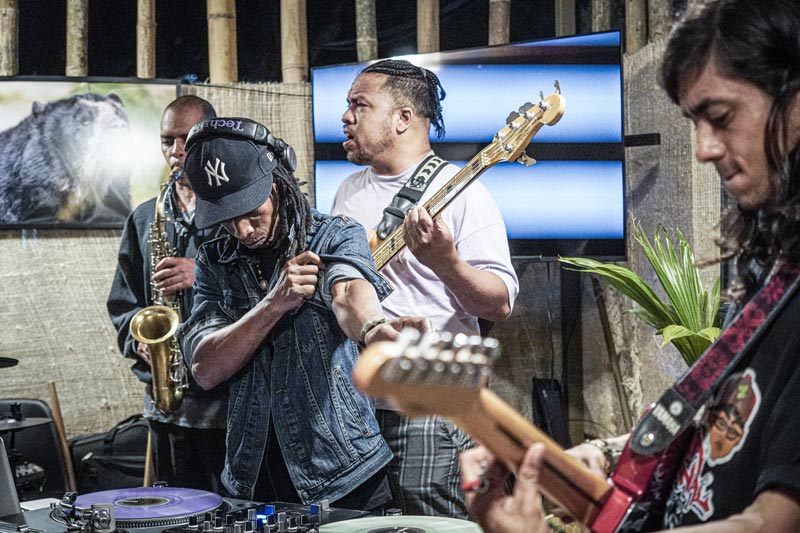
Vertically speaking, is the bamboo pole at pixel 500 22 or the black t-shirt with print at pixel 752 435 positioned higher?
the bamboo pole at pixel 500 22

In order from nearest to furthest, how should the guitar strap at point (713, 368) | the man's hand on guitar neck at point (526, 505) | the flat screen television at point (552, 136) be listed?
1. the man's hand on guitar neck at point (526, 505)
2. the guitar strap at point (713, 368)
3. the flat screen television at point (552, 136)

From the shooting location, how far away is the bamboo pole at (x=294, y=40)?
15.2 ft

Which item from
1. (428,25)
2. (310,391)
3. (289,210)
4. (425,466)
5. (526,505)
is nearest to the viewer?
(526,505)

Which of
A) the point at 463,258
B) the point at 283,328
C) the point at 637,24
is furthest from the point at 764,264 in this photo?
the point at 637,24

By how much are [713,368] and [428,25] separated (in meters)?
3.39

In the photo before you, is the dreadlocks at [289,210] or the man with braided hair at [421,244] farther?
the man with braided hair at [421,244]

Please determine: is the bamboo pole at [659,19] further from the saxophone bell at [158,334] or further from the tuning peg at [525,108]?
the saxophone bell at [158,334]

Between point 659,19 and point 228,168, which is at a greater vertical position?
point 659,19

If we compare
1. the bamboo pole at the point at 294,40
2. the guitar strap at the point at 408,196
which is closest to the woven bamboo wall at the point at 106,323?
the bamboo pole at the point at 294,40

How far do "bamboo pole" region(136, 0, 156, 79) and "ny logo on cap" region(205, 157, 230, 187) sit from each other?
2.32 m

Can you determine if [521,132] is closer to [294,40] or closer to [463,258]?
[463,258]

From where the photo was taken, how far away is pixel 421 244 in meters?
3.29

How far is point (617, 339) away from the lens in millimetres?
4137

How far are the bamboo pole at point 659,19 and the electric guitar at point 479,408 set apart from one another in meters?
2.87
